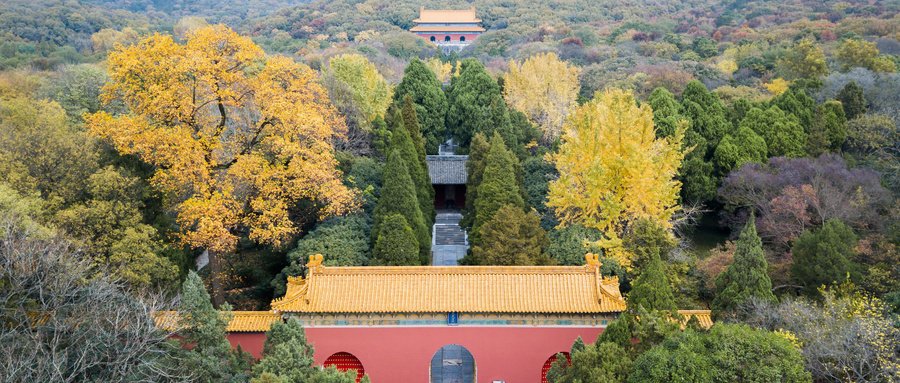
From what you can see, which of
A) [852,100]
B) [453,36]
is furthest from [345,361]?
[453,36]

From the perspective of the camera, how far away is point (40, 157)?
49.9 feet

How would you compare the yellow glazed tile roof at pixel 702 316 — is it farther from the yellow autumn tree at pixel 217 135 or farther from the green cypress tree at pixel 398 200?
the yellow autumn tree at pixel 217 135

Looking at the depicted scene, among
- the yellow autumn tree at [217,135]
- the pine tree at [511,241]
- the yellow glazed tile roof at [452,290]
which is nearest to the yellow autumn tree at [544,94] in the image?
the pine tree at [511,241]

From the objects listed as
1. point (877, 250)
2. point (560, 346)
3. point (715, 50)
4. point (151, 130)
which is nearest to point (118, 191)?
point (151, 130)

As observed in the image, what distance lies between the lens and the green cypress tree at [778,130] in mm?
22672

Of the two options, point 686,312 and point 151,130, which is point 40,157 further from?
point 686,312

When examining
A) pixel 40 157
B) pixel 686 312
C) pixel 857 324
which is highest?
pixel 40 157

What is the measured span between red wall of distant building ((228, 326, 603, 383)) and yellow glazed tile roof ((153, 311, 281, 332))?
0.62ft

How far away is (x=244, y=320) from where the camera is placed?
44.1 feet

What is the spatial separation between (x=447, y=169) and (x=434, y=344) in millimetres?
13941

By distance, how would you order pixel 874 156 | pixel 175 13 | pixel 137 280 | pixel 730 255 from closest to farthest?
pixel 137 280 < pixel 730 255 < pixel 874 156 < pixel 175 13

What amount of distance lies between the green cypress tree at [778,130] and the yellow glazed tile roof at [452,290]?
12009 millimetres

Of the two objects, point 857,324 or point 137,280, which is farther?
point 137,280

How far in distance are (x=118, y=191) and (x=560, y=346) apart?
9.82 metres
